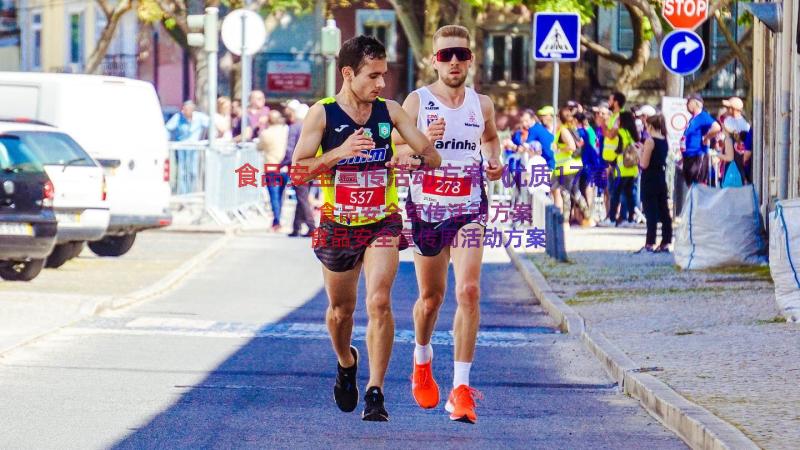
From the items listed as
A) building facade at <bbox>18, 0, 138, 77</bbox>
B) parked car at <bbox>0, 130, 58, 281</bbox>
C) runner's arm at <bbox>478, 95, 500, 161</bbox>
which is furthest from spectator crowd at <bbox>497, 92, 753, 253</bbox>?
building facade at <bbox>18, 0, 138, 77</bbox>

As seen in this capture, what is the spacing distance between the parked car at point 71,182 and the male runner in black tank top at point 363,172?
417 inches

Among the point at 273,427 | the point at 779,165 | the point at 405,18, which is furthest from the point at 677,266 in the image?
the point at 405,18

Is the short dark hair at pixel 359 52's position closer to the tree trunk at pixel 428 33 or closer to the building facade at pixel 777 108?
the building facade at pixel 777 108

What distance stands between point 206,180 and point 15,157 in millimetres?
9845

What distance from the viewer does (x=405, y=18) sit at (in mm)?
45688

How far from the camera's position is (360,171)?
29.4 feet

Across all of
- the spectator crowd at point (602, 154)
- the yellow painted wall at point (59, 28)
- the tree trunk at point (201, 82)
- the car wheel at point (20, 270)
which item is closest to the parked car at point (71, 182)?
the car wheel at point (20, 270)

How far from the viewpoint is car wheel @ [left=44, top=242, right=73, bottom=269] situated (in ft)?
68.1

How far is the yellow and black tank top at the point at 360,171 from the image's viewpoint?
8930 mm

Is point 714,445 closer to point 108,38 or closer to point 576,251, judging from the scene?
point 576,251

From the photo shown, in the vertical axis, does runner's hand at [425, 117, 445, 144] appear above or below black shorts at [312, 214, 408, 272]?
above

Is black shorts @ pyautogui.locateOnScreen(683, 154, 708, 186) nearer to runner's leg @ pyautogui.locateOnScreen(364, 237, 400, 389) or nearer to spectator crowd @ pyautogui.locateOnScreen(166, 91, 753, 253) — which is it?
spectator crowd @ pyautogui.locateOnScreen(166, 91, 753, 253)

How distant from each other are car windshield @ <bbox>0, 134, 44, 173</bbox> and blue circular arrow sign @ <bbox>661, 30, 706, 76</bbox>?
812 centimetres

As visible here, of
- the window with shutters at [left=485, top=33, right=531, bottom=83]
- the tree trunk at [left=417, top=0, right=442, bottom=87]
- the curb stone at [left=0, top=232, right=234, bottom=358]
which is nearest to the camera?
the curb stone at [left=0, top=232, right=234, bottom=358]
